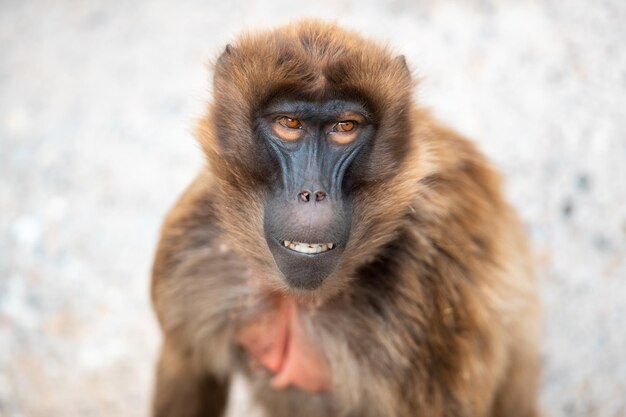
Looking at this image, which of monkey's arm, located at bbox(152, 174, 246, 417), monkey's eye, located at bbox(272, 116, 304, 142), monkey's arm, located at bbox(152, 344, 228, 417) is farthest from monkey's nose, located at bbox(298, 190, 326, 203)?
monkey's arm, located at bbox(152, 344, 228, 417)

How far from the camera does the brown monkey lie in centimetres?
386

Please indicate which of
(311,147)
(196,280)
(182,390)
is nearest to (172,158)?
(182,390)

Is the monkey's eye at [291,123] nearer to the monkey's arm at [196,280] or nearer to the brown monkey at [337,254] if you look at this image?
the brown monkey at [337,254]

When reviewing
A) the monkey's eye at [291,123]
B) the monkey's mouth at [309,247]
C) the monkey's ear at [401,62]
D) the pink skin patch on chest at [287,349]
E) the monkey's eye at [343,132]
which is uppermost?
the monkey's ear at [401,62]

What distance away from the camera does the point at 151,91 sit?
7.77 metres

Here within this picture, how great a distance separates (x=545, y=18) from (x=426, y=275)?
386 cm

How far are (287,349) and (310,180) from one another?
1.33 m

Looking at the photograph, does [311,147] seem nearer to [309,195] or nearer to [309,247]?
[309,195]

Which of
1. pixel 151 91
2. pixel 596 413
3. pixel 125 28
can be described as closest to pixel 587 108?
pixel 596 413

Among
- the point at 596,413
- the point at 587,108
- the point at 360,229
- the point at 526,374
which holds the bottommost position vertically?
the point at 596,413

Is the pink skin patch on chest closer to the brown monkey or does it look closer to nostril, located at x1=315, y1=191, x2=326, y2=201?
the brown monkey

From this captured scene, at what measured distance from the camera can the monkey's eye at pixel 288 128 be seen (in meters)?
3.88

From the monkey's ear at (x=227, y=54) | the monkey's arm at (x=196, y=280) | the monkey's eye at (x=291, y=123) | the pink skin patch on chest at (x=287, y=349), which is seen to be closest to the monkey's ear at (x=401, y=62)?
the monkey's eye at (x=291, y=123)

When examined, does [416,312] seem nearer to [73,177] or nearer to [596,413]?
[596,413]
